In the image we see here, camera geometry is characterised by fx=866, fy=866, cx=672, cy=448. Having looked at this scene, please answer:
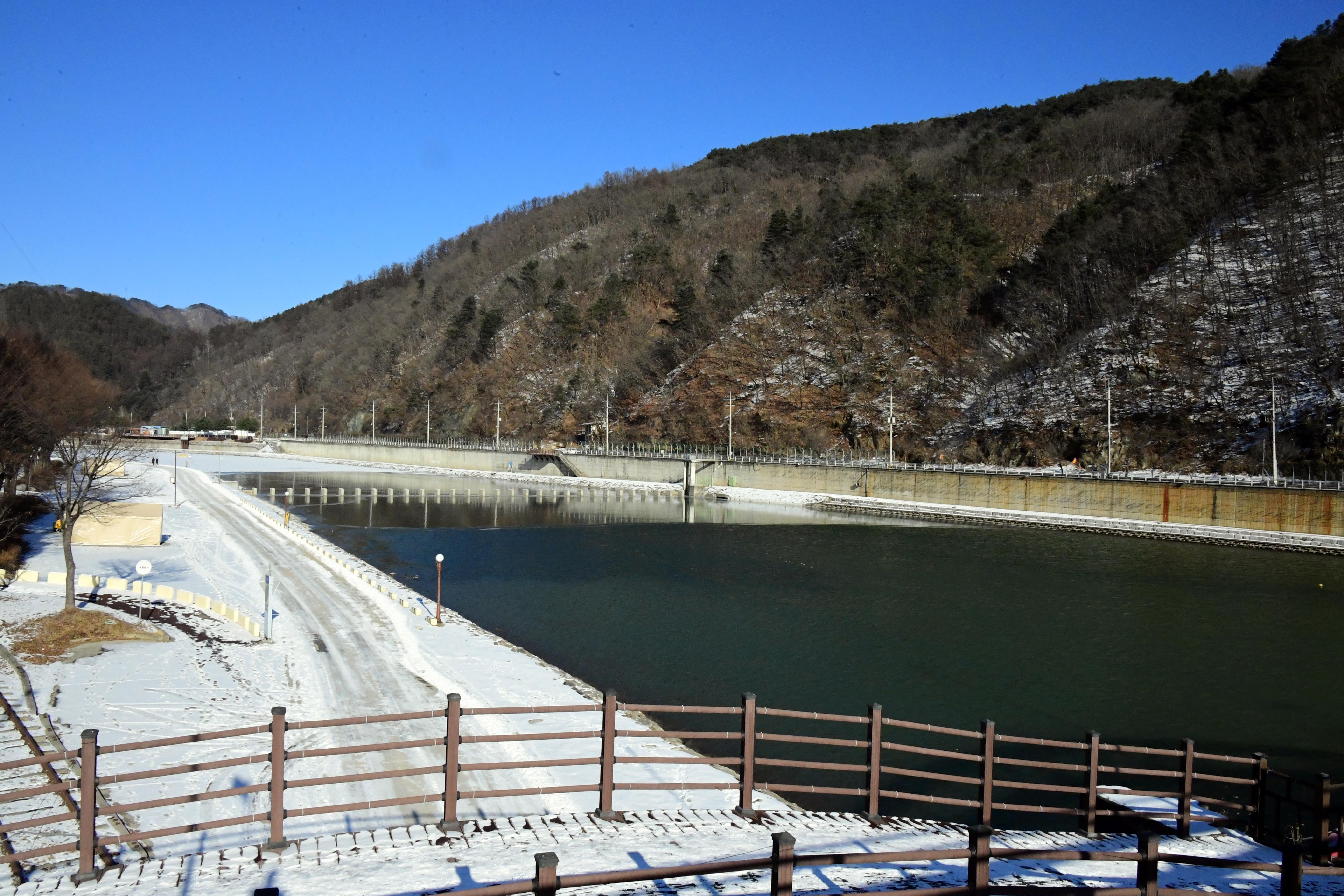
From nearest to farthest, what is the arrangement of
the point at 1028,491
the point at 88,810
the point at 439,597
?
the point at 88,810, the point at 439,597, the point at 1028,491

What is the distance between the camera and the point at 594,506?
72125mm

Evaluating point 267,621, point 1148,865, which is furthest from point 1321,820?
point 267,621

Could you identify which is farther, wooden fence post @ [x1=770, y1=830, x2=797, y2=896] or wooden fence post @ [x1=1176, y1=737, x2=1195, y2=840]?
wooden fence post @ [x1=1176, y1=737, x2=1195, y2=840]

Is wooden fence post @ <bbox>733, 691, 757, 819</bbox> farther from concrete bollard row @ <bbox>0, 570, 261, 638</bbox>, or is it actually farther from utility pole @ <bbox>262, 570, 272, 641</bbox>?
concrete bollard row @ <bbox>0, 570, 261, 638</bbox>

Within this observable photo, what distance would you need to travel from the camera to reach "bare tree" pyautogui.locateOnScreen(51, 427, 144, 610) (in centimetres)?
2433

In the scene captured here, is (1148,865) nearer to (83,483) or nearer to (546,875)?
(546,875)

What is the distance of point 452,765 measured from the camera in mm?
8312

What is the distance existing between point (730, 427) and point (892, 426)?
17286 mm

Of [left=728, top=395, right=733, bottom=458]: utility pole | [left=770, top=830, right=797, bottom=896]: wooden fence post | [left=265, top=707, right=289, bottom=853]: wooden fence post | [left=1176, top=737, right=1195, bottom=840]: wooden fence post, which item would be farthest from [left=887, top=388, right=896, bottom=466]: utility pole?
[left=770, top=830, right=797, bottom=896]: wooden fence post

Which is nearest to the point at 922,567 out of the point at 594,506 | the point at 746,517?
the point at 746,517

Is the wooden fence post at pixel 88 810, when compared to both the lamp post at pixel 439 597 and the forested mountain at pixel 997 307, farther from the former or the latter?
the forested mountain at pixel 997 307

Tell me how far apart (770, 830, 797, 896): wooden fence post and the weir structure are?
2013 inches

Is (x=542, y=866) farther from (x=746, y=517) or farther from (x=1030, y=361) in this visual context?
(x=1030, y=361)

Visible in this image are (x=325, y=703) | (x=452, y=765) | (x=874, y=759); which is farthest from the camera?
(x=325, y=703)
